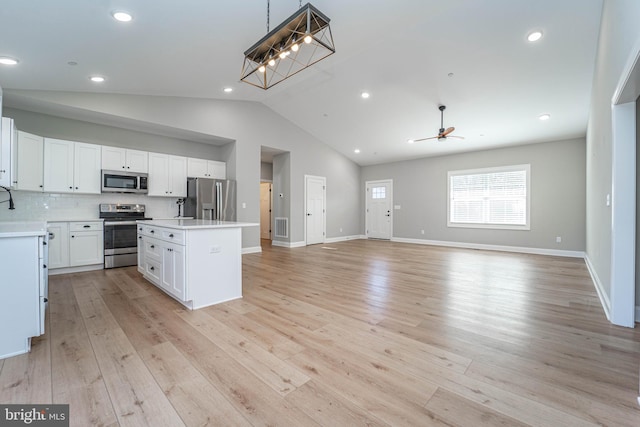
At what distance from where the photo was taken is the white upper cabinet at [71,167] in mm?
4242

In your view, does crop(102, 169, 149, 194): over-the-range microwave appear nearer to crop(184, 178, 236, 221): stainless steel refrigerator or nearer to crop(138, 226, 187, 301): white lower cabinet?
crop(184, 178, 236, 221): stainless steel refrigerator

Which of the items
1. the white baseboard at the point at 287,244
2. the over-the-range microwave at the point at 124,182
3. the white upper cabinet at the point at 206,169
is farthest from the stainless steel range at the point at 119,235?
the white baseboard at the point at 287,244

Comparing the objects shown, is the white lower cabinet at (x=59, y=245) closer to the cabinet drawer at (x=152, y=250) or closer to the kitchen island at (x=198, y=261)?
the cabinet drawer at (x=152, y=250)

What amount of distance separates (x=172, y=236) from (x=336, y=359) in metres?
2.22

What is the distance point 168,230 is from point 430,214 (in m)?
7.22

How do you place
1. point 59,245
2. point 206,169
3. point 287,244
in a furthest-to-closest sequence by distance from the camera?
point 287,244 → point 206,169 → point 59,245

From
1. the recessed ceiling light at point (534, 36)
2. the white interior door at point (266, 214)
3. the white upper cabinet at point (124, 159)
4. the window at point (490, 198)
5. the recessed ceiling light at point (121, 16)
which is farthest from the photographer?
the white interior door at point (266, 214)

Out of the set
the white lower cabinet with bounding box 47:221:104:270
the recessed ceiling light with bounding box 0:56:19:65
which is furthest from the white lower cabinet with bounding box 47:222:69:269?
the recessed ceiling light with bounding box 0:56:19:65

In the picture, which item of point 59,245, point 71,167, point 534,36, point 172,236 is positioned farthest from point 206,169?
point 534,36

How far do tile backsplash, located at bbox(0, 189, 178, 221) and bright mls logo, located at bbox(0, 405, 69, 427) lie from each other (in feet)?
13.4

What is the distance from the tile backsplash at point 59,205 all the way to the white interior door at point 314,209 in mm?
3852

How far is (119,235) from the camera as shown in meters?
4.75

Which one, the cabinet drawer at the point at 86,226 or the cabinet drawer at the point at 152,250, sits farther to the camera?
the cabinet drawer at the point at 86,226

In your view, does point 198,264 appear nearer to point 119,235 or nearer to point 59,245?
point 119,235
